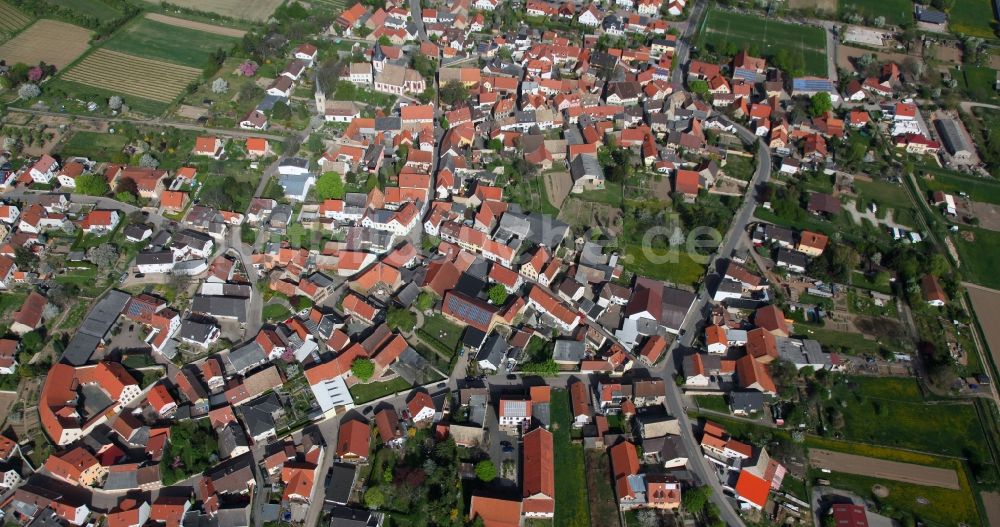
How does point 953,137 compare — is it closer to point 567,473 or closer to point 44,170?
point 567,473

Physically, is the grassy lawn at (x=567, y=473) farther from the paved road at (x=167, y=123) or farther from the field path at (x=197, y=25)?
the field path at (x=197, y=25)

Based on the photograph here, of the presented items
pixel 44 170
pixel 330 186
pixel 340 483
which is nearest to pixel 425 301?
pixel 340 483

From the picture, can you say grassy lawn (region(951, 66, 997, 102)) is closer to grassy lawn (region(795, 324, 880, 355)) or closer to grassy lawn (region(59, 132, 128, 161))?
grassy lawn (region(795, 324, 880, 355))

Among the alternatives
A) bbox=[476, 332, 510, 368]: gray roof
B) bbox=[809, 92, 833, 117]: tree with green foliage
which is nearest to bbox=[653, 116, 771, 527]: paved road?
bbox=[809, 92, 833, 117]: tree with green foliage

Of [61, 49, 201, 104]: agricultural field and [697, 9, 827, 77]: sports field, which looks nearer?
[61, 49, 201, 104]: agricultural field

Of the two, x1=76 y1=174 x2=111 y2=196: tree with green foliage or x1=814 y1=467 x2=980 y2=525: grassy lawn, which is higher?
x1=814 y1=467 x2=980 y2=525: grassy lawn

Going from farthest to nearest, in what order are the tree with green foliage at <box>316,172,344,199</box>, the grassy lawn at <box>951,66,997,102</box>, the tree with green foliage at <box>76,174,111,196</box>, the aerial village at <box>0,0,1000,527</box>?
the grassy lawn at <box>951,66,997,102</box> → the tree with green foliage at <box>316,172,344,199</box> → the tree with green foliage at <box>76,174,111,196</box> → the aerial village at <box>0,0,1000,527</box>

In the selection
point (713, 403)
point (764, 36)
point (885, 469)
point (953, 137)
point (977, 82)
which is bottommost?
point (713, 403)

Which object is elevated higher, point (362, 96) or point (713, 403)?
point (362, 96)
